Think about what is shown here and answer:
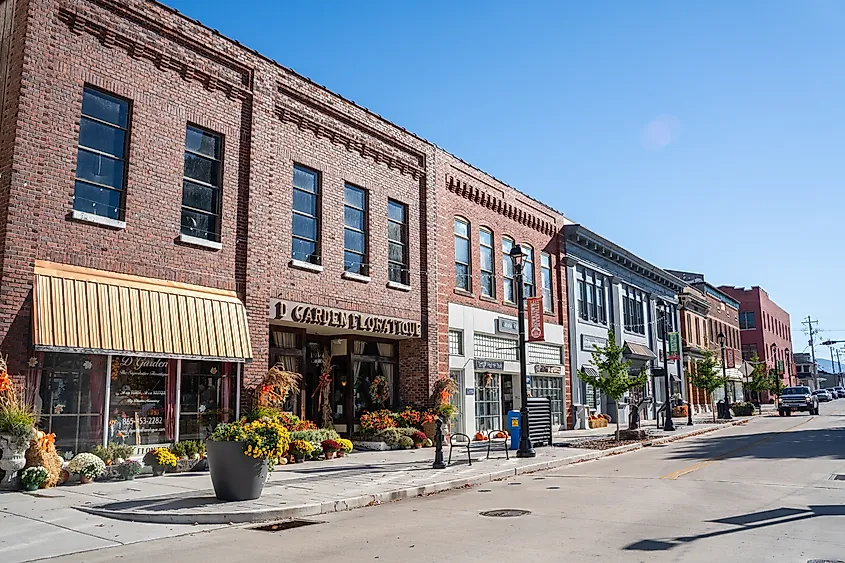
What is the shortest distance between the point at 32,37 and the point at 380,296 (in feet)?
37.5

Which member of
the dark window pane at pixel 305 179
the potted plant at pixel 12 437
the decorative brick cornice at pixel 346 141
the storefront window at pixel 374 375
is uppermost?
the decorative brick cornice at pixel 346 141

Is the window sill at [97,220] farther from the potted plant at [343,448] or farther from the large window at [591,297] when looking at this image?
the large window at [591,297]

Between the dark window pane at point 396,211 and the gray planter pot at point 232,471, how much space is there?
12.8 meters

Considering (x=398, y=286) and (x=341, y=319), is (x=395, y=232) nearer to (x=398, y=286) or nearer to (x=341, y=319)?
(x=398, y=286)

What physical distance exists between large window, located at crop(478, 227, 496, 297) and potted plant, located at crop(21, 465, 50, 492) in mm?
17625

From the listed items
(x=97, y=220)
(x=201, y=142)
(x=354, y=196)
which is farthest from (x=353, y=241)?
(x=97, y=220)

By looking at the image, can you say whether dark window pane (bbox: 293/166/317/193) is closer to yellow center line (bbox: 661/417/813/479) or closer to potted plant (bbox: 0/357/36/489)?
potted plant (bbox: 0/357/36/489)

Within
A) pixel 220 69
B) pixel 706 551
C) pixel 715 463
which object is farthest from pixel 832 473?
pixel 220 69

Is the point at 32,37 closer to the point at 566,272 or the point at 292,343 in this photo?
the point at 292,343

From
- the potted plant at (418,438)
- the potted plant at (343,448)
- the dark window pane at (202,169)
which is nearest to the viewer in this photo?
the dark window pane at (202,169)

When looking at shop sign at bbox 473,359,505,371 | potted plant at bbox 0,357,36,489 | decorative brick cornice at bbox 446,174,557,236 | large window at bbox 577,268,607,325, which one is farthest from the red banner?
potted plant at bbox 0,357,36,489

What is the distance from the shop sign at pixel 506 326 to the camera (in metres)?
27.8

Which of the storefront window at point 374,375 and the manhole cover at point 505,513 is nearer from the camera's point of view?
the manhole cover at point 505,513

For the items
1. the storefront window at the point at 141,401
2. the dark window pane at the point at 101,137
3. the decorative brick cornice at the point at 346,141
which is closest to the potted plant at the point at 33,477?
the storefront window at the point at 141,401
